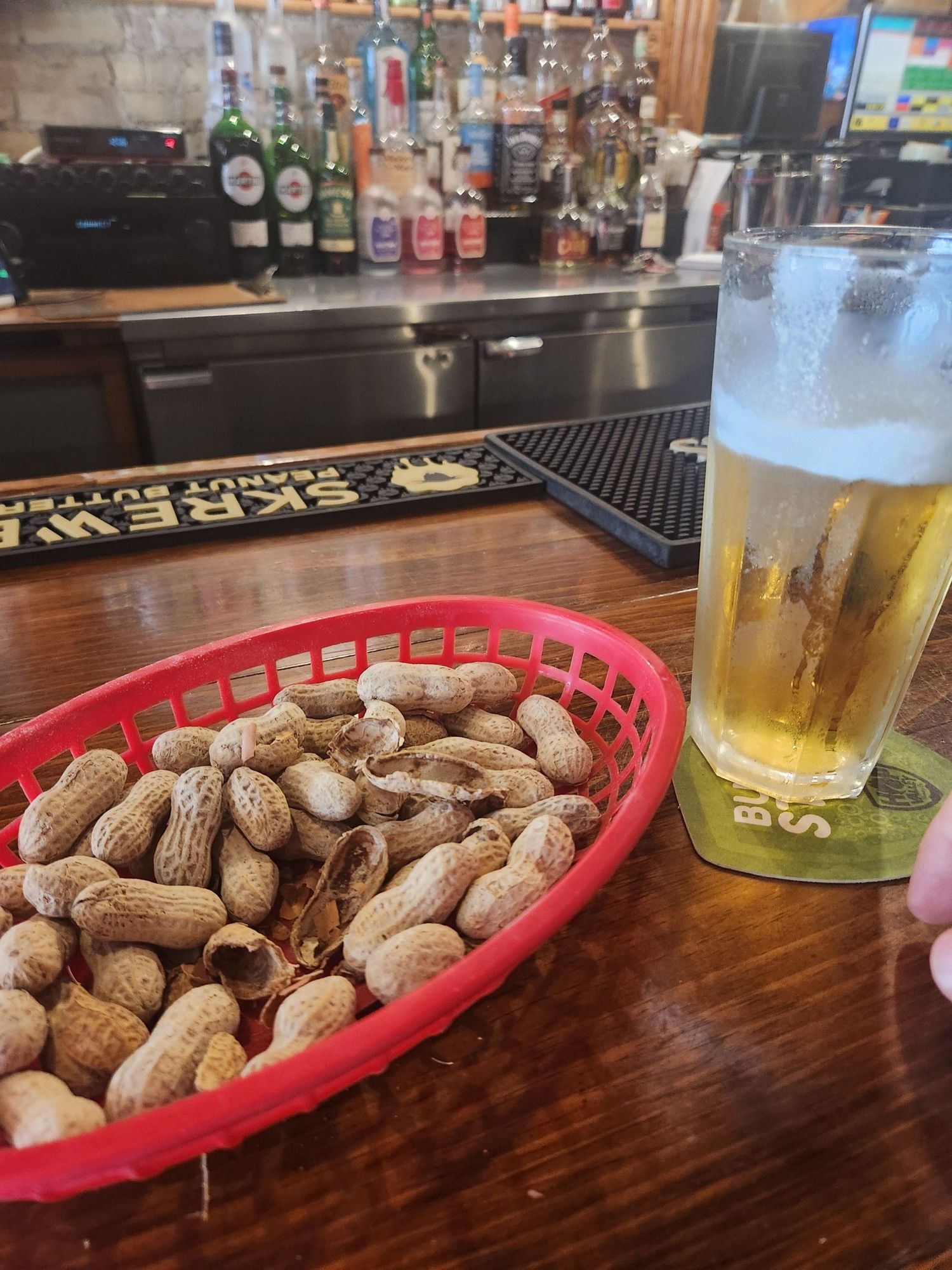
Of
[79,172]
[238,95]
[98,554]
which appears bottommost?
[98,554]

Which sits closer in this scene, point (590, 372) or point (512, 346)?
point (512, 346)

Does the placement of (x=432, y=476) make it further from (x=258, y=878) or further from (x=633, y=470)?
(x=258, y=878)

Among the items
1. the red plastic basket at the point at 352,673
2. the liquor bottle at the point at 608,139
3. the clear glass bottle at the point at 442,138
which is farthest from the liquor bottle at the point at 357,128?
the red plastic basket at the point at 352,673

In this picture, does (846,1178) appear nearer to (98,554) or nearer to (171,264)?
(98,554)

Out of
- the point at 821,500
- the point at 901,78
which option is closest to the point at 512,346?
the point at 821,500

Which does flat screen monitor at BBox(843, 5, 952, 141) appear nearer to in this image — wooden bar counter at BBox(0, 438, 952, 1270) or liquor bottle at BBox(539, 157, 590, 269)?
liquor bottle at BBox(539, 157, 590, 269)

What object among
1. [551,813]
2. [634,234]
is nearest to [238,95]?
[634,234]

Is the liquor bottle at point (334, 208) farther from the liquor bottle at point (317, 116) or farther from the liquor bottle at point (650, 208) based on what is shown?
the liquor bottle at point (650, 208)
